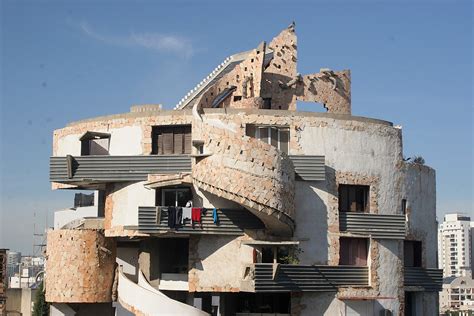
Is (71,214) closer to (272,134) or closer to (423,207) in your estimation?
(272,134)

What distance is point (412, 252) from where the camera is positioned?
1748 inches

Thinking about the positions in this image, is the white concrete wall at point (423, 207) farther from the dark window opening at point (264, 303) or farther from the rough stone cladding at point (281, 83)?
the dark window opening at point (264, 303)

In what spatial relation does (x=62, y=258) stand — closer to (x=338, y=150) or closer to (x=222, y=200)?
(x=222, y=200)

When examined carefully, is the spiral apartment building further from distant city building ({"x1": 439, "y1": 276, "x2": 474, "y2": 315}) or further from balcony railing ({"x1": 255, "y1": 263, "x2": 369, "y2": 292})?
distant city building ({"x1": 439, "y1": 276, "x2": 474, "y2": 315})

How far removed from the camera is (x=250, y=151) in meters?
35.8

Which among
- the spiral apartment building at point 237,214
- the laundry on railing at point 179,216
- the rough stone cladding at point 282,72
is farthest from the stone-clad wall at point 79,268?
the rough stone cladding at point 282,72

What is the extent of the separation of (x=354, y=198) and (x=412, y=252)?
5.79 metres

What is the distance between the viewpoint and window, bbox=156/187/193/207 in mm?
38719

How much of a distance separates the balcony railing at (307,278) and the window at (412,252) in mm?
4463

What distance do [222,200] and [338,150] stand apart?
611cm

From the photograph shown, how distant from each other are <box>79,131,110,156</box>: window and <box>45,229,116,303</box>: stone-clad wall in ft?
12.4

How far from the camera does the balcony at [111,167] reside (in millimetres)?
38750

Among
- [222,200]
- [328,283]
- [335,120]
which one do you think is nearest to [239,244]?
[222,200]

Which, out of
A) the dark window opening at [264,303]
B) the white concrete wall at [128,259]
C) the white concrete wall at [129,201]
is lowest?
the dark window opening at [264,303]
